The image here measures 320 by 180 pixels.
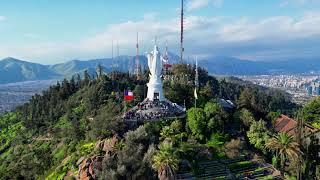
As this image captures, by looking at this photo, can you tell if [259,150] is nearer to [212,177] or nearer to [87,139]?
[212,177]

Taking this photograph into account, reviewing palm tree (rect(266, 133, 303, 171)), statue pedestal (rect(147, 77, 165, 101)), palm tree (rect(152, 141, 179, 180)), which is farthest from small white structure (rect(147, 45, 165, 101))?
palm tree (rect(266, 133, 303, 171))

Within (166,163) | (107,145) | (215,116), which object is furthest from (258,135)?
(107,145)

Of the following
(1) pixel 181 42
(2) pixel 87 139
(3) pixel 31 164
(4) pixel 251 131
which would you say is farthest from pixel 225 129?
(1) pixel 181 42

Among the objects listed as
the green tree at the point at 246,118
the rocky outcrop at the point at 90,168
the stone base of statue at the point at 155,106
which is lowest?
the rocky outcrop at the point at 90,168

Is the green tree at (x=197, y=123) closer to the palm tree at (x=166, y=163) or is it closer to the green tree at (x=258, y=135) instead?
the green tree at (x=258, y=135)

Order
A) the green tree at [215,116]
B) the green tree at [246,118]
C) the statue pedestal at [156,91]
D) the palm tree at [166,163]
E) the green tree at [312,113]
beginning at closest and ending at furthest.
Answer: the palm tree at [166,163] < the green tree at [215,116] < the green tree at [246,118] < the statue pedestal at [156,91] < the green tree at [312,113]

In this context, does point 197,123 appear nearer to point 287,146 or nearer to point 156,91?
point 156,91

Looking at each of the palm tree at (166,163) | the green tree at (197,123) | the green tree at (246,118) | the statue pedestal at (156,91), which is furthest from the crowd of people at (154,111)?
the palm tree at (166,163)
